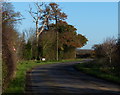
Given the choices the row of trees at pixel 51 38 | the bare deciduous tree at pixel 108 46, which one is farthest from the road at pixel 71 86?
the row of trees at pixel 51 38

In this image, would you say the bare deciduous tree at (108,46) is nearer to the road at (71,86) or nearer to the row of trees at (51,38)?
the road at (71,86)

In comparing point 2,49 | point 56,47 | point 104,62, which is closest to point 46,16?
point 56,47

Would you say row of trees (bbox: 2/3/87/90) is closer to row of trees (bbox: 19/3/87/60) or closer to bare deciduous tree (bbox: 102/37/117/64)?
row of trees (bbox: 19/3/87/60)

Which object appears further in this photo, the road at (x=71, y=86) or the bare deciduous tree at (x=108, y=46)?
the bare deciduous tree at (x=108, y=46)

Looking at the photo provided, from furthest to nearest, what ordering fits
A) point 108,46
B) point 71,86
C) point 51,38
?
point 51,38
point 108,46
point 71,86

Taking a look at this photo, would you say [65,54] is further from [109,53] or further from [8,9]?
[8,9]

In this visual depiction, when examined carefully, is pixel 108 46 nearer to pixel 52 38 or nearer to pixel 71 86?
pixel 71 86

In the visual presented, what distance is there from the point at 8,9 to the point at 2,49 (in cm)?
1009

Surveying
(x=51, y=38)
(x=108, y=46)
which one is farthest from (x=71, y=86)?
(x=51, y=38)

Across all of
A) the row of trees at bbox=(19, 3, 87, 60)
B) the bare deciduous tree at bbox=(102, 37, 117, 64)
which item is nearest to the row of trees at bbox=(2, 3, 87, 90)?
the row of trees at bbox=(19, 3, 87, 60)

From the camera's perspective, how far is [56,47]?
5756cm

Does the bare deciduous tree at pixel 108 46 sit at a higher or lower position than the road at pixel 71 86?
higher

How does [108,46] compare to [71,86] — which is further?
[108,46]

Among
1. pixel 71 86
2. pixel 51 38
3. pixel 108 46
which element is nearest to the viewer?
pixel 71 86
